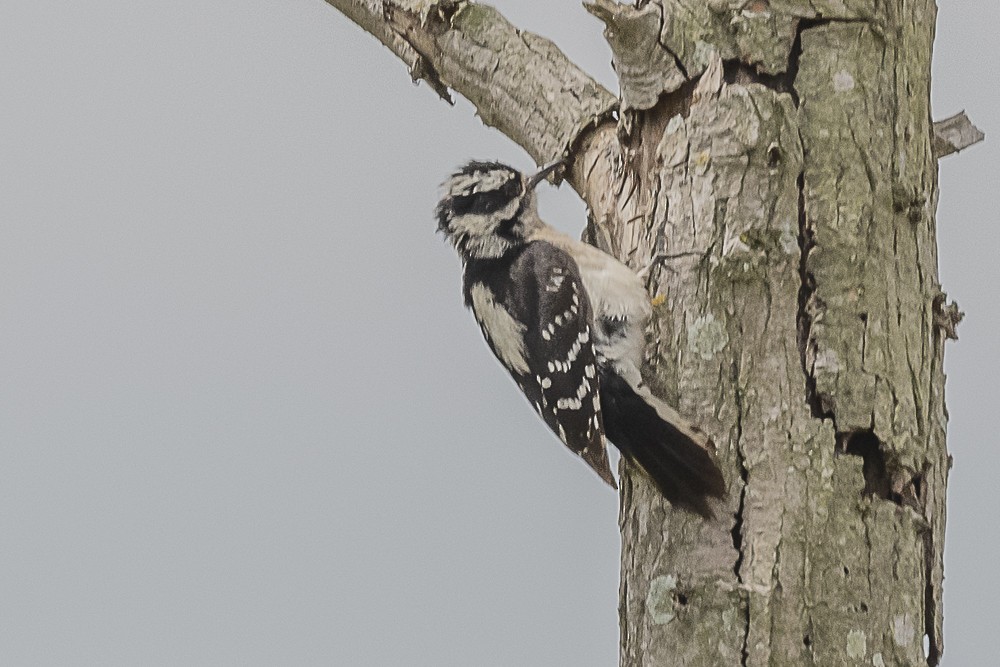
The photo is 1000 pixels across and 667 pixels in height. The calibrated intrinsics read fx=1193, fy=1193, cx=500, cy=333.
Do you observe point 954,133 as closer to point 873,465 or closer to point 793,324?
point 793,324

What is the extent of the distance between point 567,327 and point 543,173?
0.61m

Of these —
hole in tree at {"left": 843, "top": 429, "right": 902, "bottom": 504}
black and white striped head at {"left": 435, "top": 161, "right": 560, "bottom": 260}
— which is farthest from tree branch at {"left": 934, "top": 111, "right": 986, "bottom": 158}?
black and white striped head at {"left": 435, "top": 161, "right": 560, "bottom": 260}

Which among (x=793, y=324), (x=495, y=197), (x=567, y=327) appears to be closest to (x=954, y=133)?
(x=793, y=324)

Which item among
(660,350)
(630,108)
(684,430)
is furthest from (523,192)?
(684,430)

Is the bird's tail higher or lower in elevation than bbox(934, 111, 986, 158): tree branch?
lower

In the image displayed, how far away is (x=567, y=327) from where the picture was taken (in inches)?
137

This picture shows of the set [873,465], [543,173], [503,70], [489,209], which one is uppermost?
[503,70]

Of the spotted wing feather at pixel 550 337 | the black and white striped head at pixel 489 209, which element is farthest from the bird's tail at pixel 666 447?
the black and white striped head at pixel 489 209

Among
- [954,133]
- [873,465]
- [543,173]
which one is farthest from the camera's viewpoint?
[543,173]

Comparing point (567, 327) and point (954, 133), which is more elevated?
point (954, 133)

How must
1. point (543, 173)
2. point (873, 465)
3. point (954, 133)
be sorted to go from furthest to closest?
point (543, 173)
point (954, 133)
point (873, 465)

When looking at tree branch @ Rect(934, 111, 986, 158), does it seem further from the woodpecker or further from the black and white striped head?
the black and white striped head

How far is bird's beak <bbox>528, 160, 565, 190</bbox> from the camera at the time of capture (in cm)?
380

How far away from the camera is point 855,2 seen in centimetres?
306
